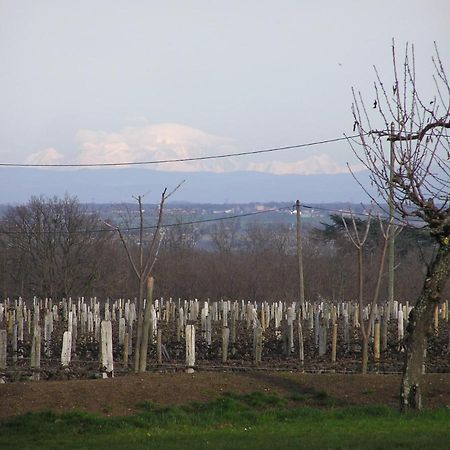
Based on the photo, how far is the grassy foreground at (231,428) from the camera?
10367mm

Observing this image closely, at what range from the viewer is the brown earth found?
12.6 m

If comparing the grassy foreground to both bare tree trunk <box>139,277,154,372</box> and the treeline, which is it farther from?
the treeline

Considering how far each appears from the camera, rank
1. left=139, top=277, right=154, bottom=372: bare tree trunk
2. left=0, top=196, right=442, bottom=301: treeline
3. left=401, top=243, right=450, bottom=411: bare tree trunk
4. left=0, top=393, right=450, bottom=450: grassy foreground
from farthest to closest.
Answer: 1. left=0, top=196, right=442, bottom=301: treeline
2. left=139, top=277, right=154, bottom=372: bare tree trunk
3. left=401, top=243, right=450, bottom=411: bare tree trunk
4. left=0, top=393, right=450, bottom=450: grassy foreground

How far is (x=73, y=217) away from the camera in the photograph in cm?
5003

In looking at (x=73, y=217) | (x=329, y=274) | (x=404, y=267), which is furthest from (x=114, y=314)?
(x=404, y=267)

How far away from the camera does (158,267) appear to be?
58250 mm

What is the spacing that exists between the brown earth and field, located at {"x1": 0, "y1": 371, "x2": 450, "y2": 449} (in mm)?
Answer: 13

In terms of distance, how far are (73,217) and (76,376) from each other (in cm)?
3385

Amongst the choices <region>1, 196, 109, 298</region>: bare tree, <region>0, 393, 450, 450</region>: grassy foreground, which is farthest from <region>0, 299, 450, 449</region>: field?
<region>1, 196, 109, 298</region>: bare tree

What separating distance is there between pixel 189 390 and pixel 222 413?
1.05 meters

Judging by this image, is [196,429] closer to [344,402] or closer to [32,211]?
[344,402]

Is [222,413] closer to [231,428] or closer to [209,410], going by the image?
[209,410]

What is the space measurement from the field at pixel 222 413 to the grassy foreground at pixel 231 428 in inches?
0.4

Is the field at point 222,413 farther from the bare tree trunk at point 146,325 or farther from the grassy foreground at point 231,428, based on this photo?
the bare tree trunk at point 146,325
